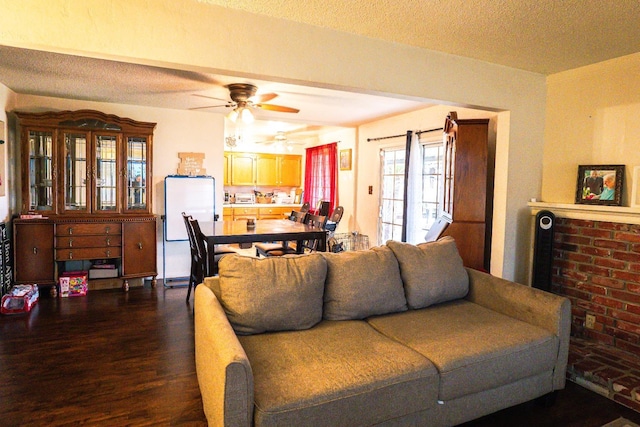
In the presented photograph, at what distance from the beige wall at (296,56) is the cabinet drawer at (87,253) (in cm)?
307

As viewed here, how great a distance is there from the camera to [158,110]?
4.97 m

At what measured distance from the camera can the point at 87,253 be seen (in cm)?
439

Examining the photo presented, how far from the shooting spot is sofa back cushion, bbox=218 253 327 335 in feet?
6.72

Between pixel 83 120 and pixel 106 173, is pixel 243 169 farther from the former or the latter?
pixel 83 120

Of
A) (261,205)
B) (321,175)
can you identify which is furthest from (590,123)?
(261,205)

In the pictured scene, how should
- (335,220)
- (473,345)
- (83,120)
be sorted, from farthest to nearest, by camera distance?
(335,220) → (83,120) → (473,345)

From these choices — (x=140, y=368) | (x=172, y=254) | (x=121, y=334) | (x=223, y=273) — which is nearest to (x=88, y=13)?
(x=223, y=273)

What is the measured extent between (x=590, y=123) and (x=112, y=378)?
4110mm

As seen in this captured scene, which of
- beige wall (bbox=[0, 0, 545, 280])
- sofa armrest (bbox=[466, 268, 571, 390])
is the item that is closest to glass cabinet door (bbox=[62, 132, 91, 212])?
beige wall (bbox=[0, 0, 545, 280])

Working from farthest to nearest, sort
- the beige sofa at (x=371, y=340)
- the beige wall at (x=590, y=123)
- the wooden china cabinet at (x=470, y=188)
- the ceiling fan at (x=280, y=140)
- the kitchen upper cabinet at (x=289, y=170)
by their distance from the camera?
the kitchen upper cabinet at (x=289, y=170), the ceiling fan at (x=280, y=140), the wooden china cabinet at (x=470, y=188), the beige wall at (x=590, y=123), the beige sofa at (x=371, y=340)

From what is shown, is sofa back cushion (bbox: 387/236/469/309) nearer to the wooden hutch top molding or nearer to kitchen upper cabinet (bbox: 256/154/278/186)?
the wooden hutch top molding

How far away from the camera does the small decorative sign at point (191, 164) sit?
5137 mm

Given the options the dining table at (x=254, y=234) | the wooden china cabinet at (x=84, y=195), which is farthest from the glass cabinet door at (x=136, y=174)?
the dining table at (x=254, y=234)

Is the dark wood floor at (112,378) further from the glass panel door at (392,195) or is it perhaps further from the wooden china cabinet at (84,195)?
the glass panel door at (392,195)
